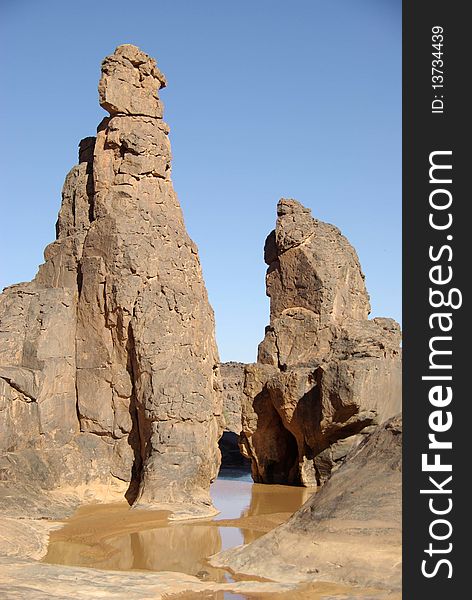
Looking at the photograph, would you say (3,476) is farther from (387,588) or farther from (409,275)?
(409,275)

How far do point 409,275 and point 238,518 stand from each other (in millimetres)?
10049

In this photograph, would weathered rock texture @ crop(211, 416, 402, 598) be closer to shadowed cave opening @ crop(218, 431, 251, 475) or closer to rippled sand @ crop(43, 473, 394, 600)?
rippled sand @ crop(43, 473, 394, 600)

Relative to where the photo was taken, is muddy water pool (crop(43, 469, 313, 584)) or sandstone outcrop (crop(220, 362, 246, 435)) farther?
sandstone outcrop (crop(220, 362, 246, 435))

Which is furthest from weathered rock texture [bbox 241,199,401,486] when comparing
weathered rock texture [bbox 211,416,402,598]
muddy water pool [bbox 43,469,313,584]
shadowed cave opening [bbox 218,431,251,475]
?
weathered rock texture [bbox 211,416,402,598]

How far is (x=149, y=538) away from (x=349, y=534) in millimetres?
4462

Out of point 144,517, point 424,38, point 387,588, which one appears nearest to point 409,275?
point 424,38

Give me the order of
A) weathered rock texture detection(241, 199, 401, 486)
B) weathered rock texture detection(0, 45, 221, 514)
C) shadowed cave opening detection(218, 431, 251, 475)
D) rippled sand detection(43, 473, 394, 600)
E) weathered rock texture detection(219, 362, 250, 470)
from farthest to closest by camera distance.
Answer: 1. weathered rock texture detection(219, 362, 250, 470)
2. shadowed cave opening detection(218, 431, 251, 475)
3. weathered rock texture detection(241, 199, 401, 486)
4. weathered rock texture detection(0, 45, 221, 514)
5. rippled sand detection(43, 473, 394, 600)

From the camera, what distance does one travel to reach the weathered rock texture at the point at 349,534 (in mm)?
9940

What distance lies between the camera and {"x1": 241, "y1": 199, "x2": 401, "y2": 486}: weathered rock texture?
21609 mm

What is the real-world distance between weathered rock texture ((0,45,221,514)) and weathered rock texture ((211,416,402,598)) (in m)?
4.79

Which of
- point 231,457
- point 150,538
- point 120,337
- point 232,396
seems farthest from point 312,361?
point 232,396

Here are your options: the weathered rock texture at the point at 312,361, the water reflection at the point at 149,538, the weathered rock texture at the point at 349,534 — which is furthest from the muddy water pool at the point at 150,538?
the weathered rock texture at the point at 312,361

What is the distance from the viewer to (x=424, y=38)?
25.5 ft

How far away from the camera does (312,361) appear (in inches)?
986
